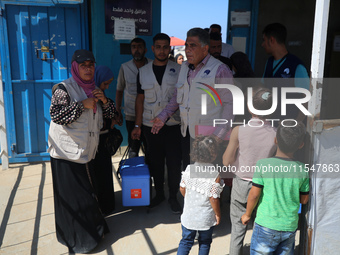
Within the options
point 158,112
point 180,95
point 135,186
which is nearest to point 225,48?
point 158,112

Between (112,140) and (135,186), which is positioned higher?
(112,140)

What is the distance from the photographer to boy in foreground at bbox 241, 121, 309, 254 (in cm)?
218

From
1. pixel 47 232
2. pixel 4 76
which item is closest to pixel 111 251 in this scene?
pixel 47 232

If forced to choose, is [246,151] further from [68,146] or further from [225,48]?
[225,48]

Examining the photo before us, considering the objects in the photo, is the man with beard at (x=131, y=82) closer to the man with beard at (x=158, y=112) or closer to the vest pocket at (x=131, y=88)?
the vest pocket at (x=131, y=88)

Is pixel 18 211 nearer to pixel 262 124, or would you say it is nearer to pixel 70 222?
pixel 70 222

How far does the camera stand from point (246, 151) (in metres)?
2.51

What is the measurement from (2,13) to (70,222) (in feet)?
11.0

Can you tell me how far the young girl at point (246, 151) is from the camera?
2434 mm

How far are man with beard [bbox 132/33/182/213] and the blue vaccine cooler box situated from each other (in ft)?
0.81

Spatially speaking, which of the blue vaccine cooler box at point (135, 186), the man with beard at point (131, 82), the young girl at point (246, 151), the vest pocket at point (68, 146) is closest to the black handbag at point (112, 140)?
the blue vaccine cooler box at point (135, 186)

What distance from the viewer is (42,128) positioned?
A: 5137 millimetres


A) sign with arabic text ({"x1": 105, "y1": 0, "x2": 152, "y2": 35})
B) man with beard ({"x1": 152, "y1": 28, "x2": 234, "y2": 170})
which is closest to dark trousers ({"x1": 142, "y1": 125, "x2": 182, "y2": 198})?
man with beard ({"x1": 152, "y1": 28, "x2": 234, "y2": 170})

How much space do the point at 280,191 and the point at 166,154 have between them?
5.81ft
